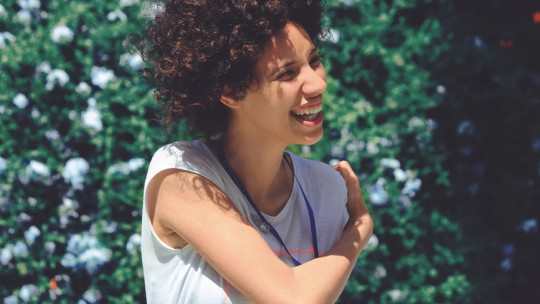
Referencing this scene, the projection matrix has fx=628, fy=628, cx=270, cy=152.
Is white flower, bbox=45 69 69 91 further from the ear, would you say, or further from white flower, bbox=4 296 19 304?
the ear

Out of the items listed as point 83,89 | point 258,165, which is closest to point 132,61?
point 83,89

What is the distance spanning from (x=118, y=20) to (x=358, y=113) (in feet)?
4.50

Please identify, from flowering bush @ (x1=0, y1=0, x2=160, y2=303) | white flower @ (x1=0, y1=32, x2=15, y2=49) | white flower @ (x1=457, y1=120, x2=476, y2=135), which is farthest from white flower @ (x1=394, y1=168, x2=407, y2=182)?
white flower @ (x1=0, y1=32, x2=15, y2=49)

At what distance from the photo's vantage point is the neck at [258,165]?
1709mm

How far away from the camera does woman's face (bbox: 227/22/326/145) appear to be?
1.55 meters

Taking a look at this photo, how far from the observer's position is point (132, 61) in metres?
3.26

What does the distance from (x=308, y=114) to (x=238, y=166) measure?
0.26 metres

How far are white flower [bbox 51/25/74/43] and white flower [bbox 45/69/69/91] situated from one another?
0.16 m

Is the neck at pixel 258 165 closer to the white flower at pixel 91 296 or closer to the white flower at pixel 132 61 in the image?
the white flower at pixel 132 61

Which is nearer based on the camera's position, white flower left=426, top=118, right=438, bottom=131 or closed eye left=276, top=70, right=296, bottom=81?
closed eye left=276, top=70, right=296, bottom=81

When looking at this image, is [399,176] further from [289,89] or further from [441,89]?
[289,89]

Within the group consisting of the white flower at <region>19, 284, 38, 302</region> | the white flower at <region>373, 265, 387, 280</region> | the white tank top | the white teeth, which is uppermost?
the white teeth

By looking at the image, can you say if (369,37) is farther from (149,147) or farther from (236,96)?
(236,96)

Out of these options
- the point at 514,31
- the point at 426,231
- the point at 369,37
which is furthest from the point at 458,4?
the point at 426,231
